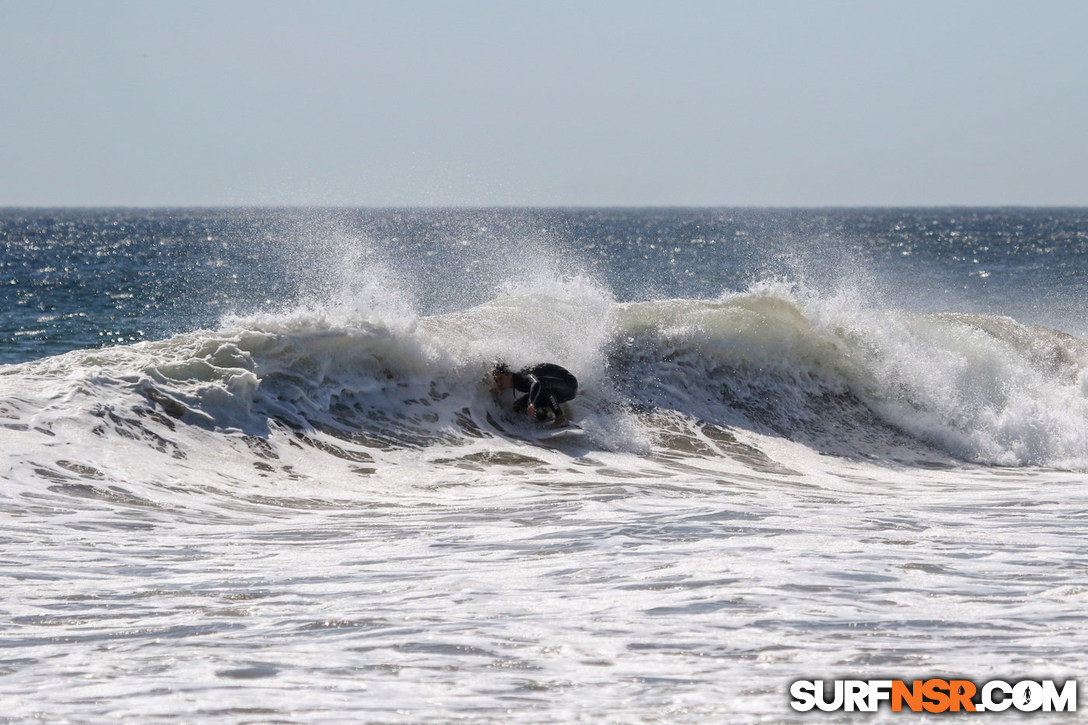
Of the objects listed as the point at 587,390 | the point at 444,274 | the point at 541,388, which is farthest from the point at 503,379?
the point at 444,274

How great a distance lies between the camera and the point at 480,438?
10258mm

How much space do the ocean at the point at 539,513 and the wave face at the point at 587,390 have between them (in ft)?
0.14

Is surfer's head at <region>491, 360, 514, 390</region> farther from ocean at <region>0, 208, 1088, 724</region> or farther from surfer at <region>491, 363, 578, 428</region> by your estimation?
ocean at <region>0, 208, 1088, 724</region>

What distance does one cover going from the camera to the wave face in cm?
905

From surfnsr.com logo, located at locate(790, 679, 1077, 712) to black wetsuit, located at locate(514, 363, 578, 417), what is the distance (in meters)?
6.70

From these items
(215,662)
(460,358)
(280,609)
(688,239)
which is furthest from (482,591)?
(688,239)

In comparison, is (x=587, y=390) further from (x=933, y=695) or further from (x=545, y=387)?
(x=933, y=695)

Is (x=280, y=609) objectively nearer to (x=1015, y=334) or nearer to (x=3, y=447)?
(x=3, y=447)

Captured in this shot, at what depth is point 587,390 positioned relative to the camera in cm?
1163

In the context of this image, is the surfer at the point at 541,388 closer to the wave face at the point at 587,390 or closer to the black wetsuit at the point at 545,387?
the black wetsuit at the point at 545,387

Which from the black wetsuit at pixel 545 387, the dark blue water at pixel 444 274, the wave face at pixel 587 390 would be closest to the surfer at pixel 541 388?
the black wetsuit at pixel 545 387

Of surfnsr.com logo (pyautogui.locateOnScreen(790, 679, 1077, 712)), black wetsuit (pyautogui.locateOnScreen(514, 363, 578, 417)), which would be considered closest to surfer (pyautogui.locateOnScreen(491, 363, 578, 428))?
black wetsuit (pyautogui.locateOnScreen(514, 363, 578, 417))

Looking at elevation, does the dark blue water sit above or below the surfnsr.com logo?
above

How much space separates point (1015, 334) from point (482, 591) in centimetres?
1192
